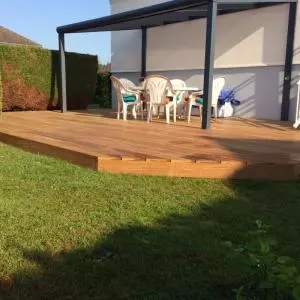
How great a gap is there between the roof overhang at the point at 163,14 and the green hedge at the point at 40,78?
1.08 meters

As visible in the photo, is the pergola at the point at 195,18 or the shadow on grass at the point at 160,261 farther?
the pergola at the point at 195,18

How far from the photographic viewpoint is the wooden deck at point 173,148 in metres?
3.98

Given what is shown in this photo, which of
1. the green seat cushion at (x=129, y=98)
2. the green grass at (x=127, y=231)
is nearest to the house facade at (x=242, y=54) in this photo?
the green seat cushion at (x=129, y=98)

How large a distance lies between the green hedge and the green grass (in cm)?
710

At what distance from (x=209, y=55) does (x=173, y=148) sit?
102 inches

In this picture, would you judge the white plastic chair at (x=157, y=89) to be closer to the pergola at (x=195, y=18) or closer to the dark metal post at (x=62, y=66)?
the pergola at (x=195, y=18)

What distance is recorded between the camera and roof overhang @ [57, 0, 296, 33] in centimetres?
766

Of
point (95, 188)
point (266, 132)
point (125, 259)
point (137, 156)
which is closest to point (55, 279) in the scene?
point (125, 259)

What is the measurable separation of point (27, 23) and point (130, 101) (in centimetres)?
1726

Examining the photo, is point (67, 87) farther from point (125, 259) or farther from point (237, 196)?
point (125, 259)

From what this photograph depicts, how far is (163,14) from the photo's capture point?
8922mm

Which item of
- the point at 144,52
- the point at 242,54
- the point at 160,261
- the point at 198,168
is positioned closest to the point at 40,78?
the point at 144,52

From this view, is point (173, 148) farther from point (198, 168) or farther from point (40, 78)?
point (40, 78)

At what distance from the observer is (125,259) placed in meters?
2.29
